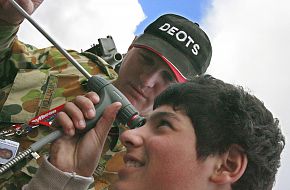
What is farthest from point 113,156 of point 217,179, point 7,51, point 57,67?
point 217,179

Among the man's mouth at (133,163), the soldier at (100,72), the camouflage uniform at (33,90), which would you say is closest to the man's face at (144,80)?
the soldier at (100,72)

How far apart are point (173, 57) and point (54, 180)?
3.87 ft

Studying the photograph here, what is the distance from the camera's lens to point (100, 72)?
10.2ft

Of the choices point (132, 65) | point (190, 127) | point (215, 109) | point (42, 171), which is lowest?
point (42, 171)

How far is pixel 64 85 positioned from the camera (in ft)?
9.61

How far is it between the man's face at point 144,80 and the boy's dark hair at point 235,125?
29.4 inches

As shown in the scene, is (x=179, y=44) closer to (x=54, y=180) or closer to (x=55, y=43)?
(x=55, y=43)

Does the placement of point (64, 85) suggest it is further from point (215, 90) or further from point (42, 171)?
point (215, 90)

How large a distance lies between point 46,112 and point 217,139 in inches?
43.7

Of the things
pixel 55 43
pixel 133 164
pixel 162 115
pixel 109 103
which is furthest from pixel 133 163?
pixel 55 43

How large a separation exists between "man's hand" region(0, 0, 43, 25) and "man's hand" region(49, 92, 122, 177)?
648 millimetres

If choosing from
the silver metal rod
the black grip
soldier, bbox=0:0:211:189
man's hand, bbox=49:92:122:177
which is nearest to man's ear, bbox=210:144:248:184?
the black grip

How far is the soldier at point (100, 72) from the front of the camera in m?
2.81

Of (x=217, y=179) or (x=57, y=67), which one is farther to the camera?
(x=57, y=67)
